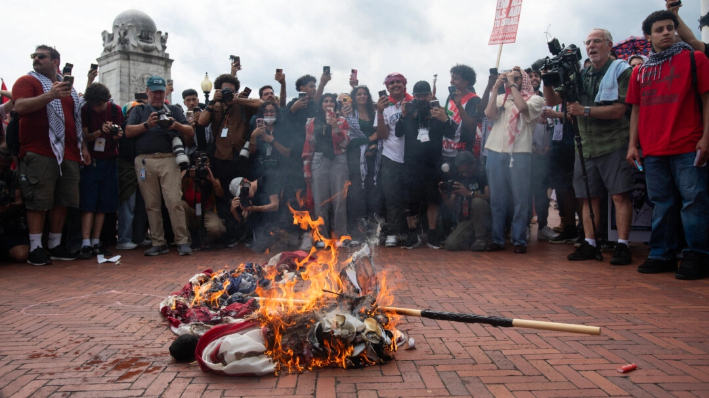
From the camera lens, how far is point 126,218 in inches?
300

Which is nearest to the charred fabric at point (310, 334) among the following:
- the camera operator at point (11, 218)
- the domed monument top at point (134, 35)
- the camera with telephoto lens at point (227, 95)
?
the camera operator at point (11, 218)

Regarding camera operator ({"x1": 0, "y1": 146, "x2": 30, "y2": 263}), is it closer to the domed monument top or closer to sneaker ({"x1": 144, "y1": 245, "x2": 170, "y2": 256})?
sneaker ({"x1": 144, "y1": 245, "x2": 170, "y2": 256})

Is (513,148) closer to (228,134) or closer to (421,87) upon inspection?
(421,87)

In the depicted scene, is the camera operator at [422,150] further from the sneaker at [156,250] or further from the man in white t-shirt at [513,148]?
the sneaker at [156,250]

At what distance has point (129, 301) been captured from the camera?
14.0ft

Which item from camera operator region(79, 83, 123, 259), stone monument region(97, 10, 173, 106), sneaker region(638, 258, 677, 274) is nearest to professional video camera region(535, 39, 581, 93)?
sneaker region(638, 258, 677, 274)

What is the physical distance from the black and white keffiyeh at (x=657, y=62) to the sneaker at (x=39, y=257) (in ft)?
23.3

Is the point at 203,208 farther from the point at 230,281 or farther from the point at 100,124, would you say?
the point at 230,281

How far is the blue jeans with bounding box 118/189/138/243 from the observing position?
7570 millimetres

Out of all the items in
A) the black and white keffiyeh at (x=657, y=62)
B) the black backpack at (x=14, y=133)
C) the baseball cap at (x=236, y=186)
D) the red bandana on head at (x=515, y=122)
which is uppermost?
the black and white keffiyeh at (x=657, y=62)

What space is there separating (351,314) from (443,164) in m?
4.71

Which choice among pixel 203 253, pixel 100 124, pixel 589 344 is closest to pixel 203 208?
pixel 203 253

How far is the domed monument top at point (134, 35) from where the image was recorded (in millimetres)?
20375

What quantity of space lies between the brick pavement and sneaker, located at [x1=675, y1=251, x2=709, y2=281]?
98mm
